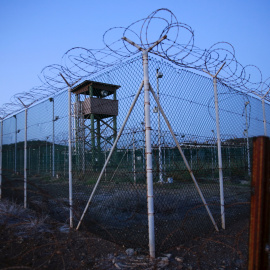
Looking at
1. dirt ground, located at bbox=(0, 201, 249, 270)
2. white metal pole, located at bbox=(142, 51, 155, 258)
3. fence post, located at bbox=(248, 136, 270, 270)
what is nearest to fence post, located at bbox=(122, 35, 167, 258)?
white metal pole, located at bbox=(142, 51, 155, 258)

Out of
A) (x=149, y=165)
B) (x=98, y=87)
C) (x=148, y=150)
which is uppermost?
(x=98, y=87)

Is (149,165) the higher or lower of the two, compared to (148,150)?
lower

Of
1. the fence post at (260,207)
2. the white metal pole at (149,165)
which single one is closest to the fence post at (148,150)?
the white metal pole at (149,165)

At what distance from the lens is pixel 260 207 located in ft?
5.77

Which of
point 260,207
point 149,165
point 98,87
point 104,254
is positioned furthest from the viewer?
point 98,87

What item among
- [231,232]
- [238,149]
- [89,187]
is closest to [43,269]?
[89,187]

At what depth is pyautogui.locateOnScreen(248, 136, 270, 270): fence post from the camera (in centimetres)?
174

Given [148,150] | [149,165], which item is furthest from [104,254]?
[148,150]

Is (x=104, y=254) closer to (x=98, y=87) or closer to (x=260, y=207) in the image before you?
(x=260, y=207)

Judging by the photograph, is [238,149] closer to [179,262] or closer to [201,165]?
[201,165]

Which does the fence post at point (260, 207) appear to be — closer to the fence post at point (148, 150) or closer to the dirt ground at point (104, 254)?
the dirt ground at point (104, 254)

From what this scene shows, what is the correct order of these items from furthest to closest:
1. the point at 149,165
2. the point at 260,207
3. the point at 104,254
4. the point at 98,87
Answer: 1. the point at 98,87
2. the point at 104,254
3. the point at 149,165
4. the point at 260,207

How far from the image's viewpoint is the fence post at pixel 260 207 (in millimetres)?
1739

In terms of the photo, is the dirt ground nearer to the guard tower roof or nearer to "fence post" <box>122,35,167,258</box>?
"fence post" <box>122,35,167,258</box>
